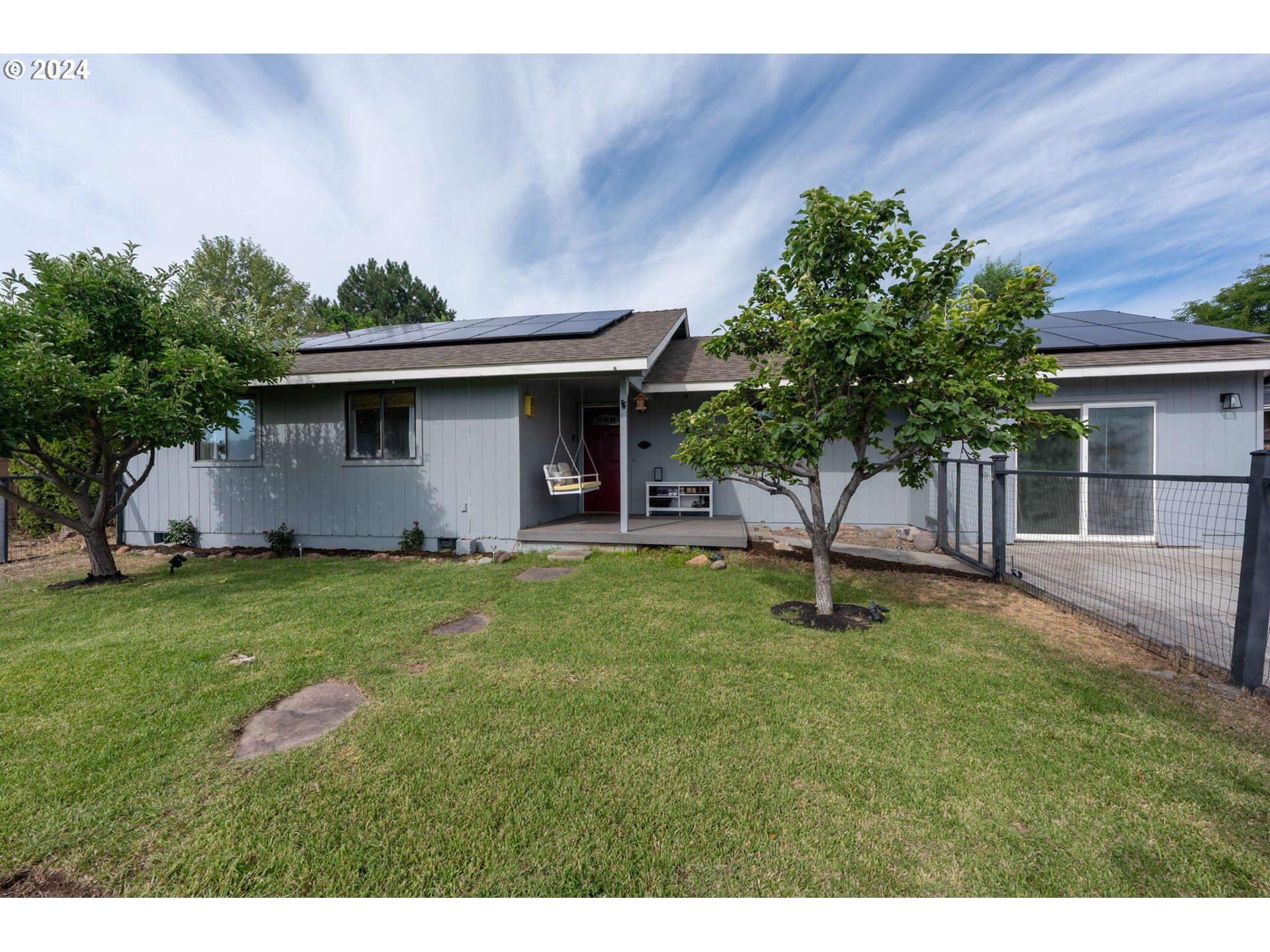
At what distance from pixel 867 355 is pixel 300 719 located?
3.82 m

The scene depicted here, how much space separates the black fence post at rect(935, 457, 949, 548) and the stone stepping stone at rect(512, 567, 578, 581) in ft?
16.9

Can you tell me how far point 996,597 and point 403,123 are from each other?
400 inches

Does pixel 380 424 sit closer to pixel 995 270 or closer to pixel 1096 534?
pixel 1096 534

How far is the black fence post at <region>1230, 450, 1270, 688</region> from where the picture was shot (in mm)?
2656

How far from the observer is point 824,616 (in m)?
3.91

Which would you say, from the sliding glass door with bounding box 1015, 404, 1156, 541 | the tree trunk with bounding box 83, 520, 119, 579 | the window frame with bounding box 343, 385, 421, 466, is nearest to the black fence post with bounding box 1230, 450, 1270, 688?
the sliding glass door with bounding box 1015, 404, 1156, 541

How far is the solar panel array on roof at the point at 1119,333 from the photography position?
6801 mm

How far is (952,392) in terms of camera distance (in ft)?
10.6

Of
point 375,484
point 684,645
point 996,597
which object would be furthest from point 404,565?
point 996,597

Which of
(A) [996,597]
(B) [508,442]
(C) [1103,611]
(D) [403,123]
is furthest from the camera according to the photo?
(D) [403,123]

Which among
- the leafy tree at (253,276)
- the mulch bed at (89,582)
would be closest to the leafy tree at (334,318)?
the leafy tree at (253,276)

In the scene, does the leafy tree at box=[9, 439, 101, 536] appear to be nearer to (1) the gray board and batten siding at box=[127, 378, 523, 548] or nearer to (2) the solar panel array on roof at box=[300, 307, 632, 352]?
(1) the gray board and batten siding at box=[127, 378, 523, 548]

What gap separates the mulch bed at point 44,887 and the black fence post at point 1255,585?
5227 millimetres
